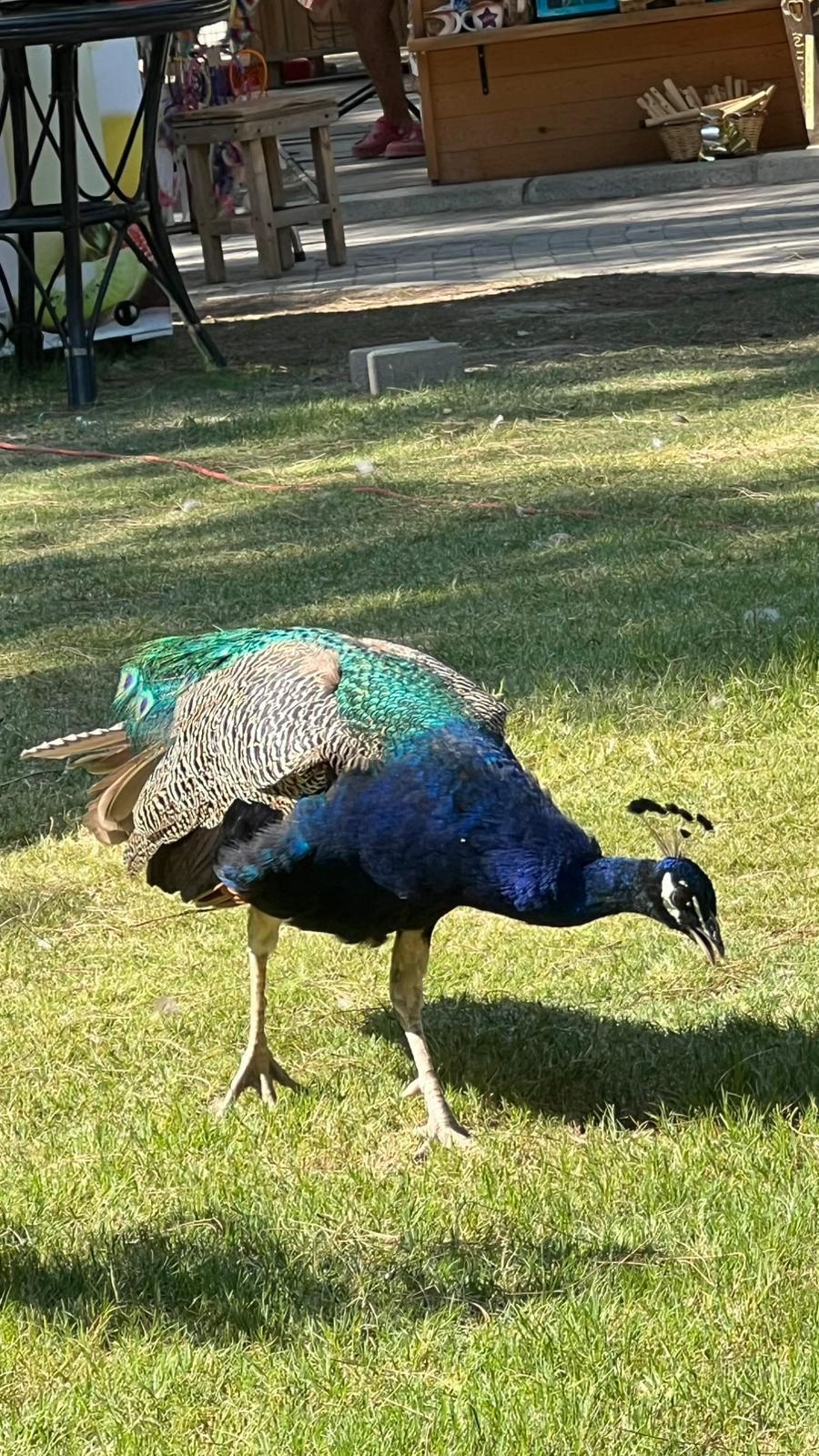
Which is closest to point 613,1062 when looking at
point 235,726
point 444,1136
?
point 444,1136

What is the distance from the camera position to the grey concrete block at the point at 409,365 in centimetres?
952

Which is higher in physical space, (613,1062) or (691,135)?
(691,135)

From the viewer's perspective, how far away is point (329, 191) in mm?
13070

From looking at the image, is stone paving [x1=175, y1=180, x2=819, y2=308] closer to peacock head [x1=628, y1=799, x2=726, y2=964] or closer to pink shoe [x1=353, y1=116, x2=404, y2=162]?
pink shoe [x1=353, y1=116, x2=404, y2=162]

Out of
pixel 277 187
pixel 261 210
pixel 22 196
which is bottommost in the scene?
pixel 261 210

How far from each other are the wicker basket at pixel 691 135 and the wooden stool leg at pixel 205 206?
3568mm

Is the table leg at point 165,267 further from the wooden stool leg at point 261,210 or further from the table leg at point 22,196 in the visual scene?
the wooden stool leg at point 261,210

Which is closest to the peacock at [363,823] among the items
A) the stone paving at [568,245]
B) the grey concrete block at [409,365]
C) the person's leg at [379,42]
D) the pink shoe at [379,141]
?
the grey concrete block at [409,365]

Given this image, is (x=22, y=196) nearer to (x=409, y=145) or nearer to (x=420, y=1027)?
(x=420, y=1027)

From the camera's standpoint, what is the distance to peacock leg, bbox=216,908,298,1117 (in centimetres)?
374

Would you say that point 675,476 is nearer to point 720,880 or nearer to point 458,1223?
point 720,880

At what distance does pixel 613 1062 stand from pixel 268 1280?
2.99 feet

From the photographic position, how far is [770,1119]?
11.5 ft

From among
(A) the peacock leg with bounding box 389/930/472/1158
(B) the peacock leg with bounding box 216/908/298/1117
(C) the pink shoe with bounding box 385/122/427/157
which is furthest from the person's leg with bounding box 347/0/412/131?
(A) the peacock leg with bounding box 389/930/472/1158
